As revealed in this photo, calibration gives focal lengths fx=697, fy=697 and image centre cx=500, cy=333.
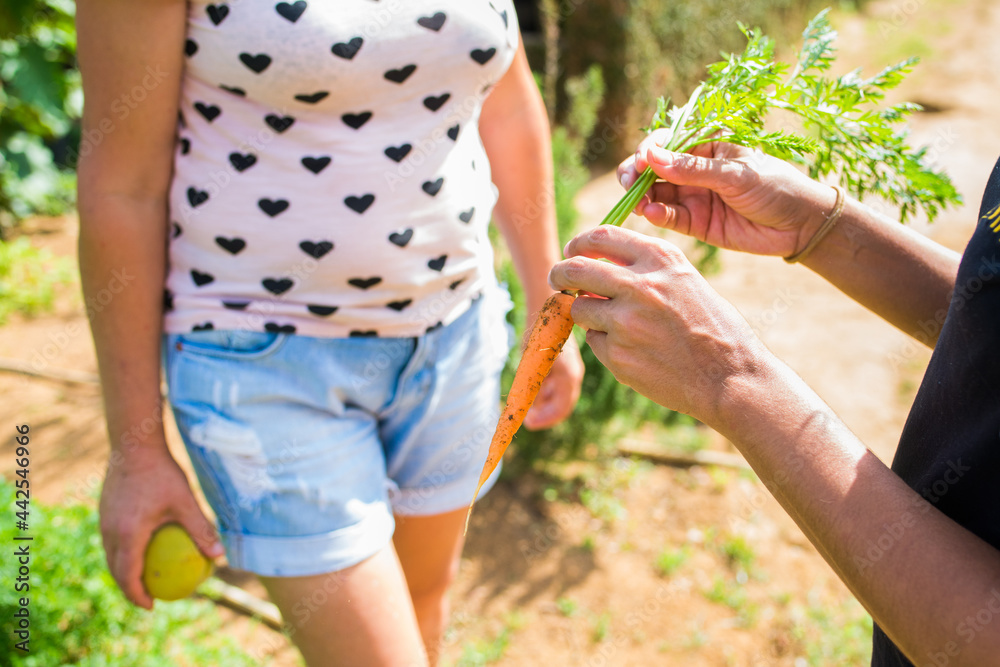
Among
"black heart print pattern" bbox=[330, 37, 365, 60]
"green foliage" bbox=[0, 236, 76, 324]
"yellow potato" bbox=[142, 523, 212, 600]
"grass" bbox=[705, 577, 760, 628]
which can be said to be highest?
"black heart print pattern" bbox=[330, 37, 365, 60]

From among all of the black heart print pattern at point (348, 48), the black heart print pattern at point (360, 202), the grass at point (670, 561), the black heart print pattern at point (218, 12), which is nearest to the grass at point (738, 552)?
the grass at point (670, 561)

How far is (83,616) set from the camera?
227cm

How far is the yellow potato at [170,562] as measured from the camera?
1.38 m

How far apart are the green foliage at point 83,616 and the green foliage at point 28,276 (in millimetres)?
2520

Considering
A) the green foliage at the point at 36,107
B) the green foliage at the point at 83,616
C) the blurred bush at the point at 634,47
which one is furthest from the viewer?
the blurred bush at the point at 634,47

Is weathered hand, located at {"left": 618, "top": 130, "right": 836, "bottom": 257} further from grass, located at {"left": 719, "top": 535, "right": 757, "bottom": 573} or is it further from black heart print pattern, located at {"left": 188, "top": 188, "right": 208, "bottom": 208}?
grass, located at {"left": 719, "top": 535, "right": 757, "bottom": 573}

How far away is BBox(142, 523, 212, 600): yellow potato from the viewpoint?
4.51ft

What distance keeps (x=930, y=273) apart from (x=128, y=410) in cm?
156

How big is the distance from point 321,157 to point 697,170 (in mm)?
711

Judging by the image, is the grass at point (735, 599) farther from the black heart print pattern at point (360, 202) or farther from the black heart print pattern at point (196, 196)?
the black heart print pattern at point (196, 196)

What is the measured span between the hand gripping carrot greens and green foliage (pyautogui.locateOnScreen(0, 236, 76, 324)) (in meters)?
4.26

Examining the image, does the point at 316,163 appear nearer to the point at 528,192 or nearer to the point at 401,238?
the point at 401,238

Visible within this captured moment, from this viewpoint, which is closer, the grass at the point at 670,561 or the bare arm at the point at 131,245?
the bare arm at the point at 131,245

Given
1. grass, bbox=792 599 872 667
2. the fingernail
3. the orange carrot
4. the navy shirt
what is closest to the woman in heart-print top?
the orange carrot
